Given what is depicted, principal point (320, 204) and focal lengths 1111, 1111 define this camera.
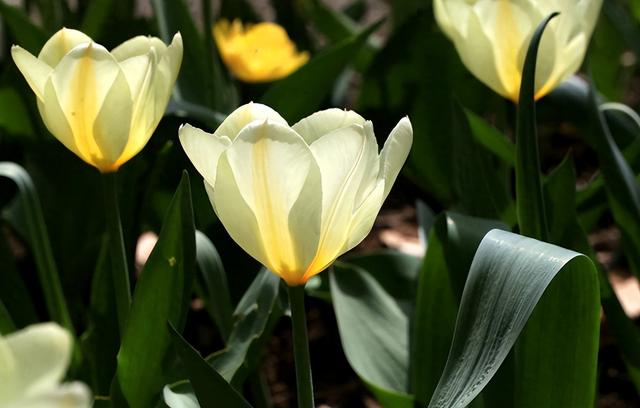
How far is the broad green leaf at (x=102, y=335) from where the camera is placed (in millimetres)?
1319

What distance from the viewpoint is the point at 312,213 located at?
82 cm

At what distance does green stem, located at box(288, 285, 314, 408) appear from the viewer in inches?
33.8

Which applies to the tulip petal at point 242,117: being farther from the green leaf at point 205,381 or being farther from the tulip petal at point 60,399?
the tulip petal at point 60,399

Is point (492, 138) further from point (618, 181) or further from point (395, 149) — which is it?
point (395, 149)

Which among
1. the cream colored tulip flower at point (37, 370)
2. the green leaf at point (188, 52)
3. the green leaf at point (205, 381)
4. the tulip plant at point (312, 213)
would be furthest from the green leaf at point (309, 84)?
the cream colored tulip flower at point (37, 370)

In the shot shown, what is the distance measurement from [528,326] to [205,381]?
324 mm

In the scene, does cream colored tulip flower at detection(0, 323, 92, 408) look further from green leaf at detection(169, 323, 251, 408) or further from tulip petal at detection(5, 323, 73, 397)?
green leaf at detection(169, 323, 251, 408)

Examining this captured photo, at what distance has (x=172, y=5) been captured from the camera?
1.81 metres

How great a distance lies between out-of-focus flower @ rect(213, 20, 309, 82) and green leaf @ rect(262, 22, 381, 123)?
1.29 feet

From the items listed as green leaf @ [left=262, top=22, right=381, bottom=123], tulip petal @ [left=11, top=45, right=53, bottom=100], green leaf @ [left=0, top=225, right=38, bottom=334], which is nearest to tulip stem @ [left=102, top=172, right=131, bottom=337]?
tulip petal @ [left=11, top=45, right=53, bottom=100]

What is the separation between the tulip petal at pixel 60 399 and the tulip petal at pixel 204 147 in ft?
1.20

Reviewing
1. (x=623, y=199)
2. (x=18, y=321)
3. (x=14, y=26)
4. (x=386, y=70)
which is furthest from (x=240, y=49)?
(x=623, y=199)

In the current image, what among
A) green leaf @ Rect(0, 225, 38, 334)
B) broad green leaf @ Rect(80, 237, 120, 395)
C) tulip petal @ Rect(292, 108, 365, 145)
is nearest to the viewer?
tulip petal @ Rect(292, 108, 365, 145)

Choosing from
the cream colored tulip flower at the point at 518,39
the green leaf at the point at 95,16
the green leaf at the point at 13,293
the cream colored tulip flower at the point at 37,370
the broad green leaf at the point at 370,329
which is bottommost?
the broad green leaf at the point at 370,329
